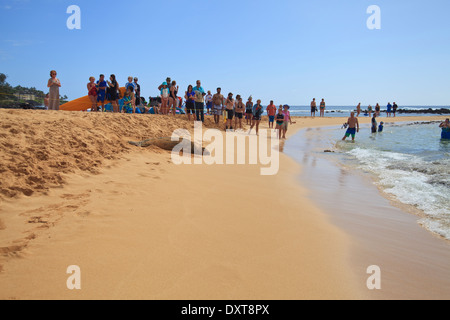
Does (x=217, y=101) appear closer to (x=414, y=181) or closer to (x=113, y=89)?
(x=113, y=89)

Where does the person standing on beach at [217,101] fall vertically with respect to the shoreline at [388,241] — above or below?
above

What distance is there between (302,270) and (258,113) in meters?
12.7

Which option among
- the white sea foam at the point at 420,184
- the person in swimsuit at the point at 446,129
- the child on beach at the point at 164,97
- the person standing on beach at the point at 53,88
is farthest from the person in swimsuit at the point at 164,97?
the person in swimsuit at the point at 446,129

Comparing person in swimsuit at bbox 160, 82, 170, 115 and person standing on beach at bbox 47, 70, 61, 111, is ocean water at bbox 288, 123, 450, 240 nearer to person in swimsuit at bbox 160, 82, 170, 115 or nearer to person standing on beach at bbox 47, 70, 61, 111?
person in swimsuit at bbox 160, 82, 170, 115

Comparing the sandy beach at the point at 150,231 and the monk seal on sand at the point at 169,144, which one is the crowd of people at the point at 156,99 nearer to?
the monk seal on sand at the point at 169,144

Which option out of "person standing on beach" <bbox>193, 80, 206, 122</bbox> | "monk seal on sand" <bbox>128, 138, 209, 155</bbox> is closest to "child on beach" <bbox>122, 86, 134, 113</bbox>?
"person standing on beach" <bbox>193, 80, 206, 122</bbox>

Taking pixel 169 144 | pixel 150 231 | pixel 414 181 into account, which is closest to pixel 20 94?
pixel 169 144

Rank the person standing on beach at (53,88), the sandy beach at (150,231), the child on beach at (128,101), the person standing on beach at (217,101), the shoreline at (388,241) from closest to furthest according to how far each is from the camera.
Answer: the sandy beach at (150,231) → the shoreline at (388,241) → the person standing on beach at (53,88) → the child on beach at (128,101) → the person standing on beach at (217,101)

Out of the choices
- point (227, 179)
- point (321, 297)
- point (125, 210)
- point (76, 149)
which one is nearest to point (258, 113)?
point (227, 179)

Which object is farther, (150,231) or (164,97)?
(164,97)

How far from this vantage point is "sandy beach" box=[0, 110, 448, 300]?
7.80ft

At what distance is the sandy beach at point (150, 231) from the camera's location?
93.7 inches

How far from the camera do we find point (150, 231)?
3277 mm

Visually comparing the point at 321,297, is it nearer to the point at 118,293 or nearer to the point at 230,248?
the point at 230,248
